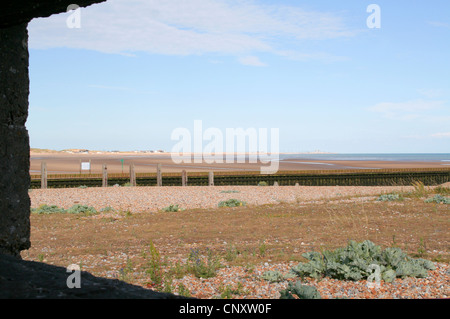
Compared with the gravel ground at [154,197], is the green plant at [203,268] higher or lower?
higher

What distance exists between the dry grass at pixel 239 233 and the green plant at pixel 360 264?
0.87 metres

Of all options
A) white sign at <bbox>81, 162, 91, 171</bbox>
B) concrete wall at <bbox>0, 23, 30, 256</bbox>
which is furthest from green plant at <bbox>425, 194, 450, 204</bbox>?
white sign at <bbox>81, 162, 91, 171</bbox>

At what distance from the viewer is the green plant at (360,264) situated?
5.67 meters

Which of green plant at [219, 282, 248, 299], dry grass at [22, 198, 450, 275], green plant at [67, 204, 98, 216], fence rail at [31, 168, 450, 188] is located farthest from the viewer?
fence rail at [31, 168, 450, 188]

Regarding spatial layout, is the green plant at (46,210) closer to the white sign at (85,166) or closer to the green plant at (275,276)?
the green plant at (275,276)

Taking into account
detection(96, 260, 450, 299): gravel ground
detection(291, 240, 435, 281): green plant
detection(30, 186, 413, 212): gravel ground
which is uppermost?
detection(291, 240, 435, 281): green plant

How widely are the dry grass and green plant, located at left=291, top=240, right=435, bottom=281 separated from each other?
2.86ft

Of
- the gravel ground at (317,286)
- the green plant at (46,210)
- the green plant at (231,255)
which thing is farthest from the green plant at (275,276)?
the green plant at (46,210)

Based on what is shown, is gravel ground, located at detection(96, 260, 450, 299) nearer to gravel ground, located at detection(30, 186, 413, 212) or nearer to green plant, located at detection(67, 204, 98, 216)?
green plant, located at detection(67, 204, 98, 216)

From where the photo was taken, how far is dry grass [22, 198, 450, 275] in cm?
734

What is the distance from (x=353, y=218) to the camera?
10.7m

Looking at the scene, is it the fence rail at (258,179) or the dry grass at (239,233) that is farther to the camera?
the fence rail at (258,179)
